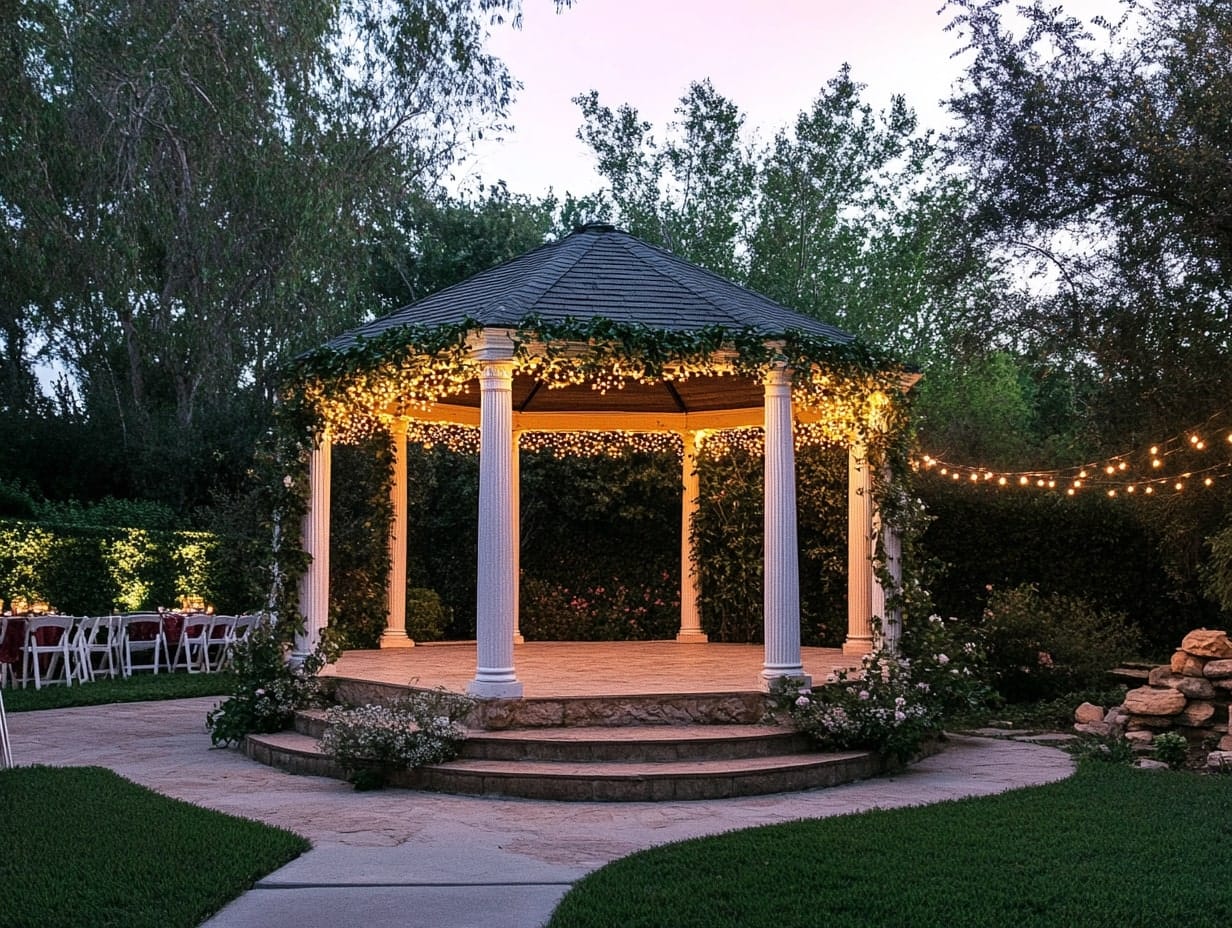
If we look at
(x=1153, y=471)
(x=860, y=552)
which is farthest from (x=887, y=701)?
(x=1153, y=471)

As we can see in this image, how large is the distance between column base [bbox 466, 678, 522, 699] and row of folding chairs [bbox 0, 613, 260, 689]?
5462mm

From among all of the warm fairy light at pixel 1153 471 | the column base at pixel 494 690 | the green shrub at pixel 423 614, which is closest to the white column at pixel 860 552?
the warm fairy light at pixel 1153 471

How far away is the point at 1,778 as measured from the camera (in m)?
7.61

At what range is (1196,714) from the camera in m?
10.0

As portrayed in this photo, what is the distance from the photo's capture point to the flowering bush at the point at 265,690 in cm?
950

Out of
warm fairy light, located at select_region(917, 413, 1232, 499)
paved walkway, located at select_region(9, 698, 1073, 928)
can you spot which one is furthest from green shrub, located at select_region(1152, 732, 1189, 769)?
warm fairy light, located at select_region(917, 413, 1232, 499)

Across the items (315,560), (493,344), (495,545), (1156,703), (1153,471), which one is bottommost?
(1156,703)

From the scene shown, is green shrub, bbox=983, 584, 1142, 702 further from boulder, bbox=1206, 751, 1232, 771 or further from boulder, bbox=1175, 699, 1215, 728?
boulder, bbox=1206, 751, 1232, 771

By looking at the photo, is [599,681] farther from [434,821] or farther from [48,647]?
[48,647]

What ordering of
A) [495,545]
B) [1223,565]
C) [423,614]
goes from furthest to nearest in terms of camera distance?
1. [423,614]
2. [1223,565]
3. [495,545]

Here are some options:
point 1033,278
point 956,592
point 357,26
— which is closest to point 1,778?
point 956,592

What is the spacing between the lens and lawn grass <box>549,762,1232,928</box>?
4738 mm

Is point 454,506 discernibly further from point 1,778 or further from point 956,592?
point 1,778

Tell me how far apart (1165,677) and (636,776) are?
5390mm
